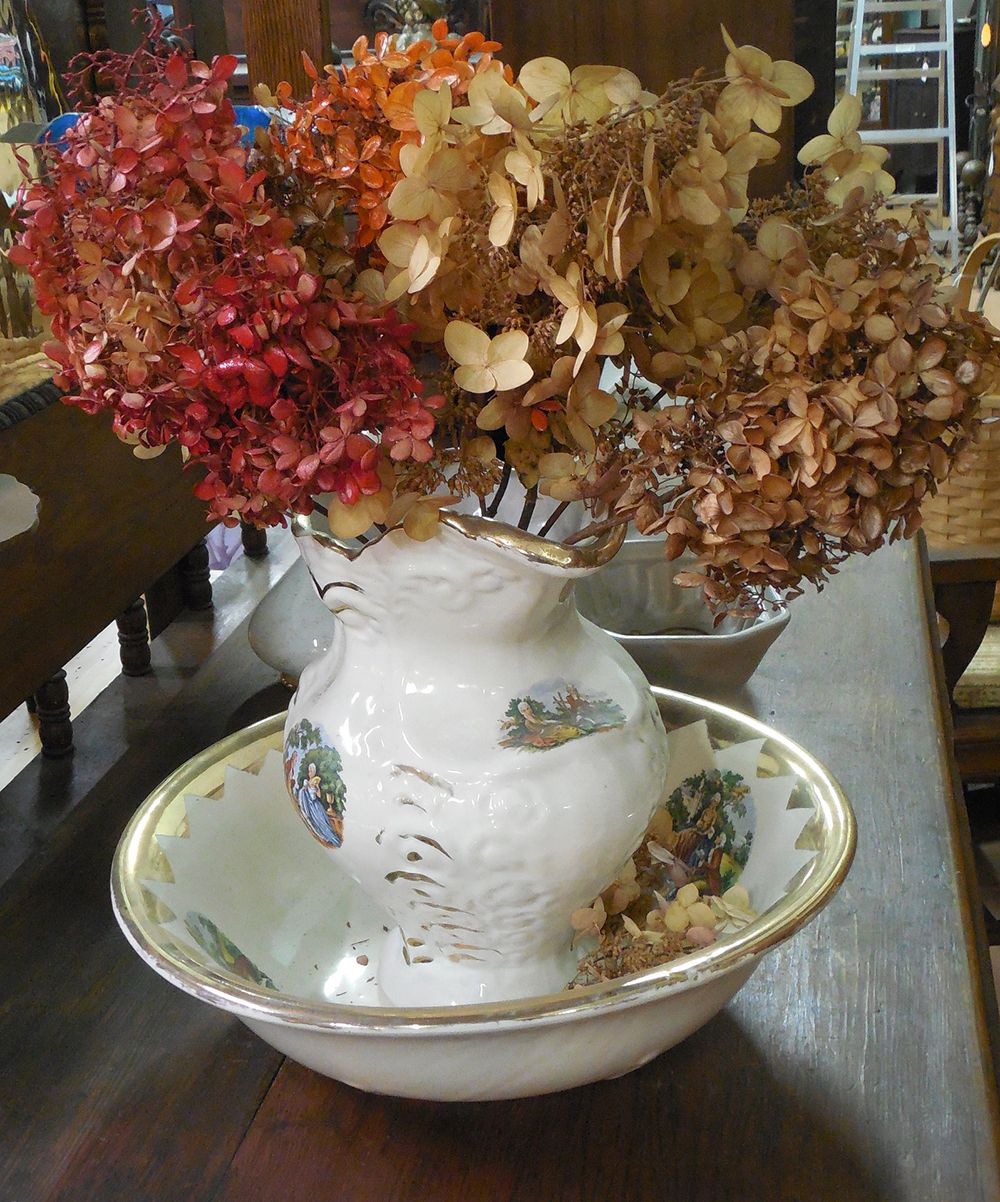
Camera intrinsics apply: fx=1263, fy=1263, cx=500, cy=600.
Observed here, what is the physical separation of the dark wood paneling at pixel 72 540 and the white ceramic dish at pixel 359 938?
183 millimetres

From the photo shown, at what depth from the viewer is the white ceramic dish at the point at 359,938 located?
43cm

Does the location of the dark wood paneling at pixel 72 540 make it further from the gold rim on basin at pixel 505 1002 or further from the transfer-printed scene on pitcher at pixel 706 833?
the transfer-printed scene on pitcher at pixel 706 833

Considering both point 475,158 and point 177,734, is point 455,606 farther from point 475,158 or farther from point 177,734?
point 177,734

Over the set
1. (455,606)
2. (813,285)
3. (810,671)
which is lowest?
(810,671)

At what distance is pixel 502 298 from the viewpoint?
39 centimetres

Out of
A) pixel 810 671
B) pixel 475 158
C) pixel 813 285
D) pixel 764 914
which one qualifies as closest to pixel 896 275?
pixel 813 285

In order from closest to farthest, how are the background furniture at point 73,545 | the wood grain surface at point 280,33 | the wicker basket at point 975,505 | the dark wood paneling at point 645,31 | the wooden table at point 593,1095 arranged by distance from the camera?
1. the wooden table at point 593,1095
2. the background furniture at point 73,545
3. the wood grain surface at point 280,33
4. the wicker basket at point 975,505
5. the dark wood paneling at point 645,31

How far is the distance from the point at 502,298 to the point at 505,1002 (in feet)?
0.74

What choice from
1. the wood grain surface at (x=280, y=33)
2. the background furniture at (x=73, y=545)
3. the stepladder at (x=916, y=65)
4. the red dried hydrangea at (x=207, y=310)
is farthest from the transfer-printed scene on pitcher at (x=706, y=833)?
the stepladder at (x=916, y=65)

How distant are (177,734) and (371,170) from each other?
0.51m

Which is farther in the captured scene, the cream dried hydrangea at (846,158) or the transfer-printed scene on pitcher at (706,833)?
the transfer-printed scene on pitcher at (706,833)

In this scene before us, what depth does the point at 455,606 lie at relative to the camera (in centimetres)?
45

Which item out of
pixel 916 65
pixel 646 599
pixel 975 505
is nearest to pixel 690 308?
pixel 646 599

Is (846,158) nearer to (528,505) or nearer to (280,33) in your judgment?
(528,505)
